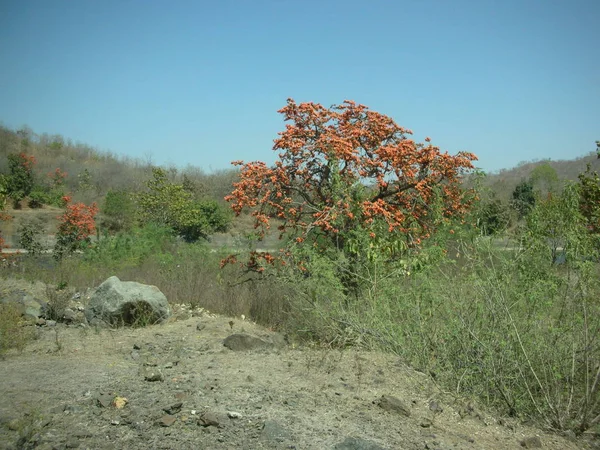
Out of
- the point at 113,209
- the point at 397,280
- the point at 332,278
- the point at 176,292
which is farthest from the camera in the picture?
the point at 113,209

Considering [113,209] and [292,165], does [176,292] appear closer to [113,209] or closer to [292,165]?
[292,165]

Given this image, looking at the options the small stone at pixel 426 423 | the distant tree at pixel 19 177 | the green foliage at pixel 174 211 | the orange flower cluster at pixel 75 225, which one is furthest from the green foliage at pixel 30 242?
the distant tree at pixel 19 177

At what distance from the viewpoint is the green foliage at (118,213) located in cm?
2408

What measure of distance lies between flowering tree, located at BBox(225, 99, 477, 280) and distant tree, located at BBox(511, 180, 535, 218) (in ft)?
2.99

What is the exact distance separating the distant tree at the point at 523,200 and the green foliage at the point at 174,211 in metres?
11.6

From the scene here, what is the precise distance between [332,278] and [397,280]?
35.5 inches

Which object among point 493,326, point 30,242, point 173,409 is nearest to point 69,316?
point 173,409

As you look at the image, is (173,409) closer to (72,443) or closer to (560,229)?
(72,443)

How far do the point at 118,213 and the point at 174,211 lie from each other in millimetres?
3840

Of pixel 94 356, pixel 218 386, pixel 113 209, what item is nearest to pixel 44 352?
pixel 94 356

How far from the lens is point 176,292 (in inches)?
337

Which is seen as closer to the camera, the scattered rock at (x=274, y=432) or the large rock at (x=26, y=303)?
the scattered rock at (x=274, y=432)

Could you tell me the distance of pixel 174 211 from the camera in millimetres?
21875

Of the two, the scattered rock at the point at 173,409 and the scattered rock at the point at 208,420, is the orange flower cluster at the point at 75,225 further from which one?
the scattered rock at the point at 208,420
